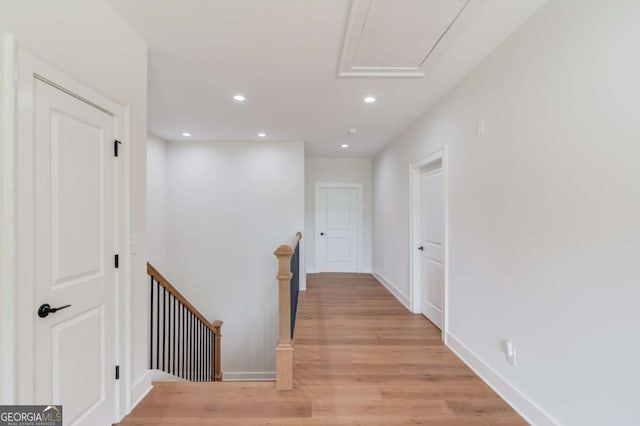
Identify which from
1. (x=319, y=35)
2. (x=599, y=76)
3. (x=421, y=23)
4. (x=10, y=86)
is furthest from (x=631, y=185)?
(x=10, y=86)

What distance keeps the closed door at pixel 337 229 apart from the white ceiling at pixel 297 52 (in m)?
2.93

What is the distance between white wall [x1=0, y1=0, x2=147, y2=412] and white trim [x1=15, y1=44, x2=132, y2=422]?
0.05 metres

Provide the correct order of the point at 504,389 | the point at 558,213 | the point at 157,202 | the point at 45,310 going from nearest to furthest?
the point at 45,310
the point at 558,213
the point at 504,389
the point at 157,202

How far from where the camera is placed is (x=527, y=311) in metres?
1.96

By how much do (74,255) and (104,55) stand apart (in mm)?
1236

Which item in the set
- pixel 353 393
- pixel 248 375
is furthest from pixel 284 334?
pixel 248 375

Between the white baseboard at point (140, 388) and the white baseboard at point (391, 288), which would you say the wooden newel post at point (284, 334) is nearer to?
the white baseboard at point (140, 388)

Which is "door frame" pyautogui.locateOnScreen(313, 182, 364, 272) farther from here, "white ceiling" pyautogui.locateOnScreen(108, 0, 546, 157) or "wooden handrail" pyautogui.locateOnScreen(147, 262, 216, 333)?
"wooden handrail" pyautogui.locateOnScreen(147, 262, 216, 333)

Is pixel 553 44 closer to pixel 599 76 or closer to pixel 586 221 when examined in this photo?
pixel 599 76

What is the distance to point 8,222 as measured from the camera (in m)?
1.25

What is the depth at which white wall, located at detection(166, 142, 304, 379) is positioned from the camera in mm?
5172

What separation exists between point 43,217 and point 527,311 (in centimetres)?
288

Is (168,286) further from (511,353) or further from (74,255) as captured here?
(511,353)

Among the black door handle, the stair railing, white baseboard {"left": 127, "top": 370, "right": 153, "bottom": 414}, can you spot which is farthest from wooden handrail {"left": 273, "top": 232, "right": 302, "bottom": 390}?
the stair railing
